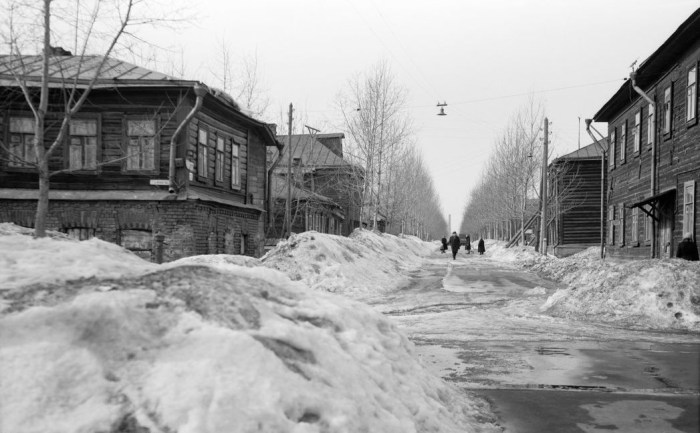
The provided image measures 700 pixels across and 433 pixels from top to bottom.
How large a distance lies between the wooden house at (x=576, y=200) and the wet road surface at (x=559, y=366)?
2836cm

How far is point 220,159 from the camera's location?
20672mm

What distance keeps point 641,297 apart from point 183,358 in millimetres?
9770

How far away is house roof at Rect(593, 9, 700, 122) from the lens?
15.6 metres

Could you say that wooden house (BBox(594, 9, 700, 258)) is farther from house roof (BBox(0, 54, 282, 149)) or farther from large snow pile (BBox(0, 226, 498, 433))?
large snow pile (BBox(0, 226, 498, 433))

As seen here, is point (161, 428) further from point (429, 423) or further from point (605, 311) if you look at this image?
point (605, 311)

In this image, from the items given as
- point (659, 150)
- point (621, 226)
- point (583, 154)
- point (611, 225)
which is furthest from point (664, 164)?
point (583, 154)

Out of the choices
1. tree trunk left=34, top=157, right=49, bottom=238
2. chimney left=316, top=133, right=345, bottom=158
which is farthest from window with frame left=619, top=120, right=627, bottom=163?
chimney left=316, top=133, right=345, bottom=158

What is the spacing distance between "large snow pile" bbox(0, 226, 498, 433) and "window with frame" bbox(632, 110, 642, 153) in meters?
21.3

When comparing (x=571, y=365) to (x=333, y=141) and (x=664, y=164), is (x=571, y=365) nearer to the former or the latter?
(x=664, y=164)

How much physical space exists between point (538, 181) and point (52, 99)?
33904 millimetres

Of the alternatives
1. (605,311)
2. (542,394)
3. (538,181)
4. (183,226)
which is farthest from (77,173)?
(538,181)

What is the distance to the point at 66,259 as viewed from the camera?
3955mm

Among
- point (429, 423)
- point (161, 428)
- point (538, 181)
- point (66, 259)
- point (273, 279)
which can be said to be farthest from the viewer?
point (538, 181)

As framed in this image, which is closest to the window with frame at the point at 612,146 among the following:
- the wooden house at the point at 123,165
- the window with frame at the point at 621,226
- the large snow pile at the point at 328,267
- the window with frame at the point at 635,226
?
the window with frame at the point at 621,226
